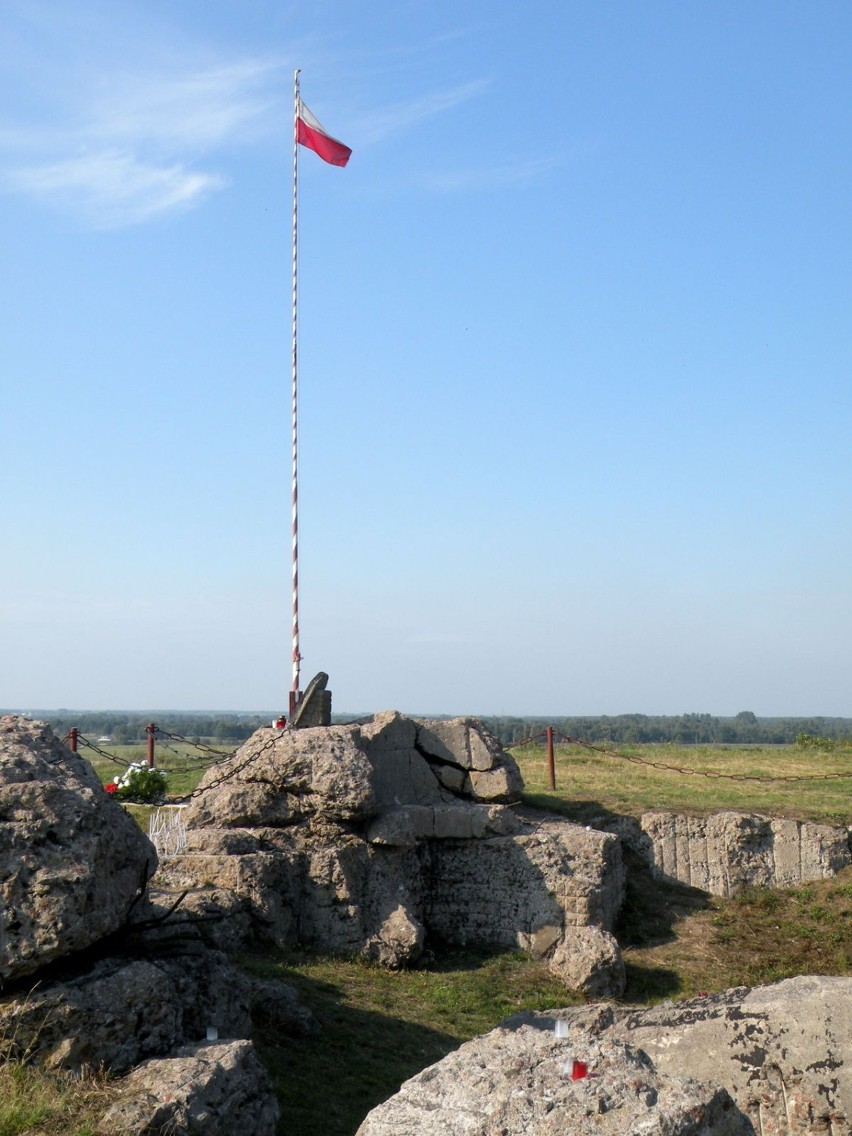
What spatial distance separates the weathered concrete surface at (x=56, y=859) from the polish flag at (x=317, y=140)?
50.6 ft

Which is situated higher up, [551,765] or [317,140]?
[317,140]

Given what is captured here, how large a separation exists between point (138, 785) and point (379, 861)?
14.3 feet

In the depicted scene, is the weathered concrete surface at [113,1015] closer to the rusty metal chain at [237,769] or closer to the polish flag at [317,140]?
the rusty metal chain at [237,769]

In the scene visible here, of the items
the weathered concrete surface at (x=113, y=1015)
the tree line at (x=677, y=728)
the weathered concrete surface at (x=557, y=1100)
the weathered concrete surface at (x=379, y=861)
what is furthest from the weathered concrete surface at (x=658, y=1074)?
the tree line at (x=677, y=728)

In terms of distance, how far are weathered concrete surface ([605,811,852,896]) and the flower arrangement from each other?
691 centimetres

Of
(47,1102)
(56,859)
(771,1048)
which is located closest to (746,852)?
(771,1048)

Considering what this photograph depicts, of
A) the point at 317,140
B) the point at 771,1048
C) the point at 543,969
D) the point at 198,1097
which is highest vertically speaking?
the point at 317,140

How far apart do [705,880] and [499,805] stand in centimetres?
300

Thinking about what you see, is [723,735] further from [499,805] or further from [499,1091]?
[499,1091]

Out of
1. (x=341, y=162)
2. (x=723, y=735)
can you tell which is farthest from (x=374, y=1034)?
(x=723, y=735)

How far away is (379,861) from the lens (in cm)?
1291

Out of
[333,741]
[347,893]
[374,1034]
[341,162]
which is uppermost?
[341,162]

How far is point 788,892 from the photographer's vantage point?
14.3 metres

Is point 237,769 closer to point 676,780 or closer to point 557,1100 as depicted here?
point 676,780
